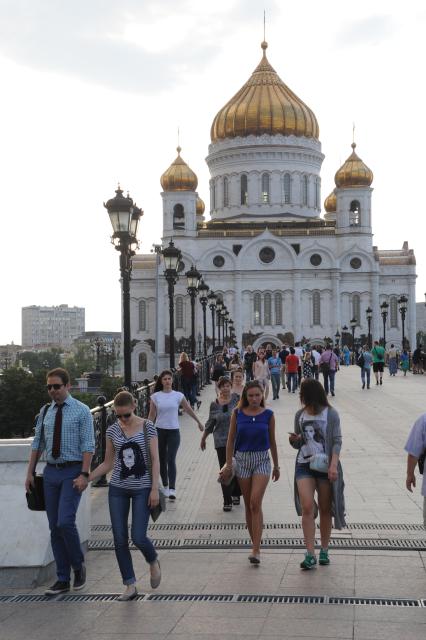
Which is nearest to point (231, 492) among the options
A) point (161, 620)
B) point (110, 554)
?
point (110, 554)

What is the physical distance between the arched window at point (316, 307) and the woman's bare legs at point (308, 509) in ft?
241

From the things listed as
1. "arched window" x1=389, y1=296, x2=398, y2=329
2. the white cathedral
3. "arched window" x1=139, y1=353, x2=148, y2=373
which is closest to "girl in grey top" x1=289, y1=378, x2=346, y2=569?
the white cathedral

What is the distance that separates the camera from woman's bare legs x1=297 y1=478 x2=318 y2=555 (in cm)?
839

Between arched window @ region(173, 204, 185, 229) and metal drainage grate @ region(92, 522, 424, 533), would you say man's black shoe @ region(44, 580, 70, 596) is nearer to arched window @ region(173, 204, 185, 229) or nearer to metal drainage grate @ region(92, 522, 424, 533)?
metal drainage grate @ region(92, 522, 424, 533)

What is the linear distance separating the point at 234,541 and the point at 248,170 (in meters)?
76.4

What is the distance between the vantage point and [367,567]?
27.8 feet

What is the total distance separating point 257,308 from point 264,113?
1696cm

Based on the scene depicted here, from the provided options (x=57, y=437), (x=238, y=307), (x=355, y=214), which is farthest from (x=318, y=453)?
(x=355, y=214)

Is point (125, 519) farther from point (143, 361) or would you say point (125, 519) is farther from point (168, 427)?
point (143, 361)

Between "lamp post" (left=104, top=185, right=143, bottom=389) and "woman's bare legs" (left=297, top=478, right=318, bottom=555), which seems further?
"lamp post" (left=104, top=185, right=143, bottom=389)

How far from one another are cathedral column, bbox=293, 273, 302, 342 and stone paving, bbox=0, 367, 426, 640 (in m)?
67.6

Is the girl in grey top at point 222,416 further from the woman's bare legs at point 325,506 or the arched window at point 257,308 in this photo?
the arched window at point 257,308

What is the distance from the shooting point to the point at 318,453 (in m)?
8.48

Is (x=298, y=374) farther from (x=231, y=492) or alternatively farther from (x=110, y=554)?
(x=110, y=554)
